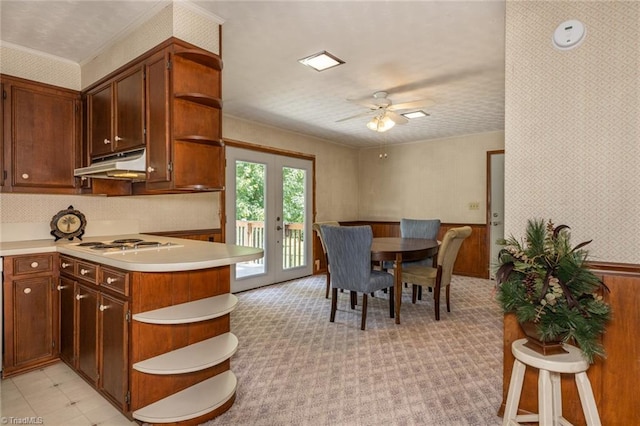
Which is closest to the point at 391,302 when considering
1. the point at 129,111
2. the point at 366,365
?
the point at 366,365

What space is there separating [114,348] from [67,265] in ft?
2.98

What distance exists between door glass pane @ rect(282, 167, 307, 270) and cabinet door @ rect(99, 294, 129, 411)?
3460mm

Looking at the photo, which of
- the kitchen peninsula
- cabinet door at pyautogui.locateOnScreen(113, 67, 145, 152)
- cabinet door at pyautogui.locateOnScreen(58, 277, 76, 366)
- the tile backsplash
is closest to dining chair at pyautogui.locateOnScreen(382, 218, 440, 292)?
the tile backsplash

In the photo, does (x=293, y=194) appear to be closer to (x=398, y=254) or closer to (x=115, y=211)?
(x=398, y=254)

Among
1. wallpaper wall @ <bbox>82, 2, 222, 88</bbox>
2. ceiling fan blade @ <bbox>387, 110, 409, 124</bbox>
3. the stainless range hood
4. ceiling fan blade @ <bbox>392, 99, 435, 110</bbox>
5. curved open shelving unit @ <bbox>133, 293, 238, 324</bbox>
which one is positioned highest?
wallpaper wall @ <bbox>82, 2, 222, 88</bbox>

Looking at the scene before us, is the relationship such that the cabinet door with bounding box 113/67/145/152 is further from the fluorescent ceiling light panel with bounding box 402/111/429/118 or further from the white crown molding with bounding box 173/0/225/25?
the fluorescent ceiling light panel with bounding box 402/111/429/118

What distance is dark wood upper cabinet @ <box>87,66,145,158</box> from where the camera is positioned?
8.09ft

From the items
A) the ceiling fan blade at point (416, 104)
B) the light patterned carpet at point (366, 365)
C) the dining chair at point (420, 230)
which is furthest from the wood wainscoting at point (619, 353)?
the dining chair at point (420, 230)

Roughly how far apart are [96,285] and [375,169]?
5.43 m

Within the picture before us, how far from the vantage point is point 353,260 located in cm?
338

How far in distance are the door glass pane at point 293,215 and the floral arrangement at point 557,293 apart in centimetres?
410

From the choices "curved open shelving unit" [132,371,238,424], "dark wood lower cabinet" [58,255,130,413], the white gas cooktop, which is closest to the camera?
"curved open shelving unit" [132,371,238,424]

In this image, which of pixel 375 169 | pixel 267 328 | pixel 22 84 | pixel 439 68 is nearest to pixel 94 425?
pixel 267 328

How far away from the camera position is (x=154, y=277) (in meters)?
1.89
